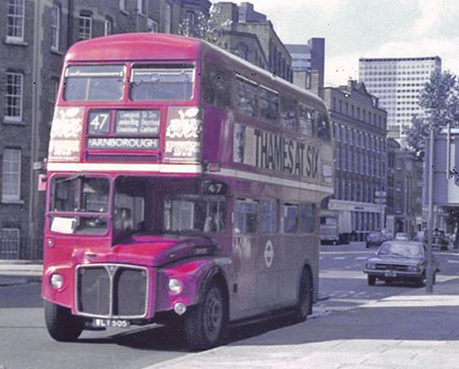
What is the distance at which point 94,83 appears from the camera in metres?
14.9

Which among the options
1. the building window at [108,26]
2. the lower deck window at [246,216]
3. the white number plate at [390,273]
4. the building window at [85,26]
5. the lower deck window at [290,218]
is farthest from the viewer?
the building window at [108,26]

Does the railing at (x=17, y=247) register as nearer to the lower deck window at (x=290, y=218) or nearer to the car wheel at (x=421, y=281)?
the car wheel at (x=421, y=281)

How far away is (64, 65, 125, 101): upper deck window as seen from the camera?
14.8 m

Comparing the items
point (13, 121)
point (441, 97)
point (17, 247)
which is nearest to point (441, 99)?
point (441, 97)

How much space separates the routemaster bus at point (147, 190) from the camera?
547 inches

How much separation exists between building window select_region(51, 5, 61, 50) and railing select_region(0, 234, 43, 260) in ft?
30.0

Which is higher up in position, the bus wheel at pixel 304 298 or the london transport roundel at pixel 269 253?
the london transport roundel at pixel 269 253

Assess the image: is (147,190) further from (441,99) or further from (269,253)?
(441,99)

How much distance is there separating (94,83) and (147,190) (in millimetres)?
1751

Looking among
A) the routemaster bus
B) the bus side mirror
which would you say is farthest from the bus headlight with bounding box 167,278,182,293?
the bus side mirror

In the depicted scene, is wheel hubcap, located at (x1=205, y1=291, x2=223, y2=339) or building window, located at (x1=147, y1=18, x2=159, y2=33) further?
building window, located at (x1=147, y1=18, x2=159, y2=33)

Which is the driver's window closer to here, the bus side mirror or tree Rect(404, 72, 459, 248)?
the bus side mirror

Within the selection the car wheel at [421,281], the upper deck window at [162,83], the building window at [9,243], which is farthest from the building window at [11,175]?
the upper deck window at [162,83]

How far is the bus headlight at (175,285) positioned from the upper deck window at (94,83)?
2.83 metres
